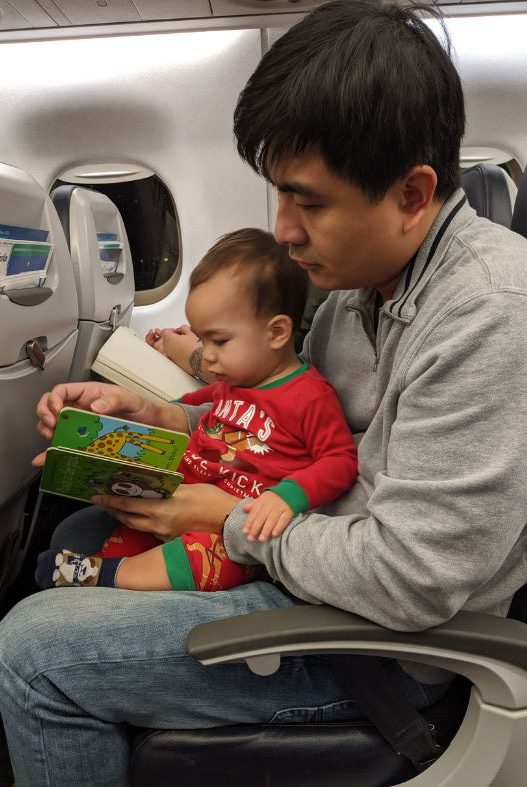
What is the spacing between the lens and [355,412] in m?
1.35

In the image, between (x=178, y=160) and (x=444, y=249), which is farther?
(x=178, y=160)

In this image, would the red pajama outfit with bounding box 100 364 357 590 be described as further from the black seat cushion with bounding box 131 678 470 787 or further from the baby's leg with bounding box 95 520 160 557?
the black seat cushion with bounding box 131 678 470 787

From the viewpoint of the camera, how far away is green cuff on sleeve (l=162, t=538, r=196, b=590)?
119 centimetres

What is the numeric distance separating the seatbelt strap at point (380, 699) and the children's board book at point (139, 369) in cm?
109

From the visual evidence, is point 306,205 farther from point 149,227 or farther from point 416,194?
point 149,227

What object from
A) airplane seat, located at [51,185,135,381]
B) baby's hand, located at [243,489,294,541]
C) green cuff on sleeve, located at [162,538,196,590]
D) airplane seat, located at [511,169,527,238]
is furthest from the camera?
airplane seat, located at [51,185,135,381]

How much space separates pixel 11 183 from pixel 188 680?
1009mm

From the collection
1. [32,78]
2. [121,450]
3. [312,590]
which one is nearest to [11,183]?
[121,450]

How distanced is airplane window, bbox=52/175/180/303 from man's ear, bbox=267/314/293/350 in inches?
82.1

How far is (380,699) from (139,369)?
1282 millimetres

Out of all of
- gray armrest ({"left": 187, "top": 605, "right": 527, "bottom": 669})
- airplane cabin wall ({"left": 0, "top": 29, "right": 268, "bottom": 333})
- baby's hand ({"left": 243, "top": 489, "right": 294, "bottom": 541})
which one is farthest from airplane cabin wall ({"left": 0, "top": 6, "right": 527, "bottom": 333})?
gray armrest ({"left": 187, "top": 605, "right": 527, "bottom": 669})

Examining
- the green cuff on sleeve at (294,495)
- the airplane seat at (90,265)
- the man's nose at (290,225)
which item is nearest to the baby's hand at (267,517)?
the green cuff on sleeve at (294,495)

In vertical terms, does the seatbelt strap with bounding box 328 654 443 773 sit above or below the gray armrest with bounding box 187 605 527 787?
below

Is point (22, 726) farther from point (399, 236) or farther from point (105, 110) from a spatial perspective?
point (105, 110)
